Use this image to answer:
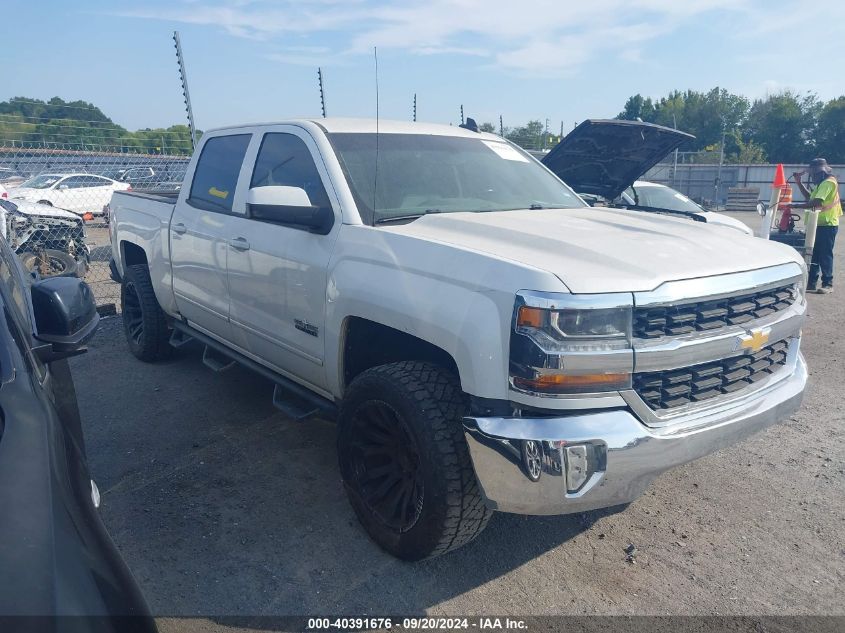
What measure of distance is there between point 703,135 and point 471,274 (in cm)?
8237

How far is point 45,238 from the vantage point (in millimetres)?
9516

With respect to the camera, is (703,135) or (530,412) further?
(703,135)

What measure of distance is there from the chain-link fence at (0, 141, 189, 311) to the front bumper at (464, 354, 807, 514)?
5.39 m

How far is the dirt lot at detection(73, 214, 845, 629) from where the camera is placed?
2.69 metres

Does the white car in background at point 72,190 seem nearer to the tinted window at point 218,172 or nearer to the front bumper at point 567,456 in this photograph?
the tinted window at point 218,172

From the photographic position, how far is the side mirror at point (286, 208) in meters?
3.12

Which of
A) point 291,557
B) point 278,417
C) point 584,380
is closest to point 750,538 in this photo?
point 584,380

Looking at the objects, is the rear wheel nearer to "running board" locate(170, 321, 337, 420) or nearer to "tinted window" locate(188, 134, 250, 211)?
"running board" locate(170, 321, 337, 420)

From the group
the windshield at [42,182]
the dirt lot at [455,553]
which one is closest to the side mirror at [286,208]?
the dirt lot at [455,553]

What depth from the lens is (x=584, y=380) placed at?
2.34 m

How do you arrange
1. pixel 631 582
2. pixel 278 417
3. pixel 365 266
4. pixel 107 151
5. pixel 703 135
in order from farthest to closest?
pixel 703 135 → pixel 107 151 → pixel 278 417 → pixel 365 266 → pixel 631 582

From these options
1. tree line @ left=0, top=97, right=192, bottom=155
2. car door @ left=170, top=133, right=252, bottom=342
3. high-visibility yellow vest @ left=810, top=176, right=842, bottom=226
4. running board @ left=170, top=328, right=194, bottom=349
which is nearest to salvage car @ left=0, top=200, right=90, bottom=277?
tree line @ left=0, top=97, right=192, bottom=155

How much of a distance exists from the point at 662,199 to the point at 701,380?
807cm

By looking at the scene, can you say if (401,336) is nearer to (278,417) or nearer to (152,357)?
(278,417)
